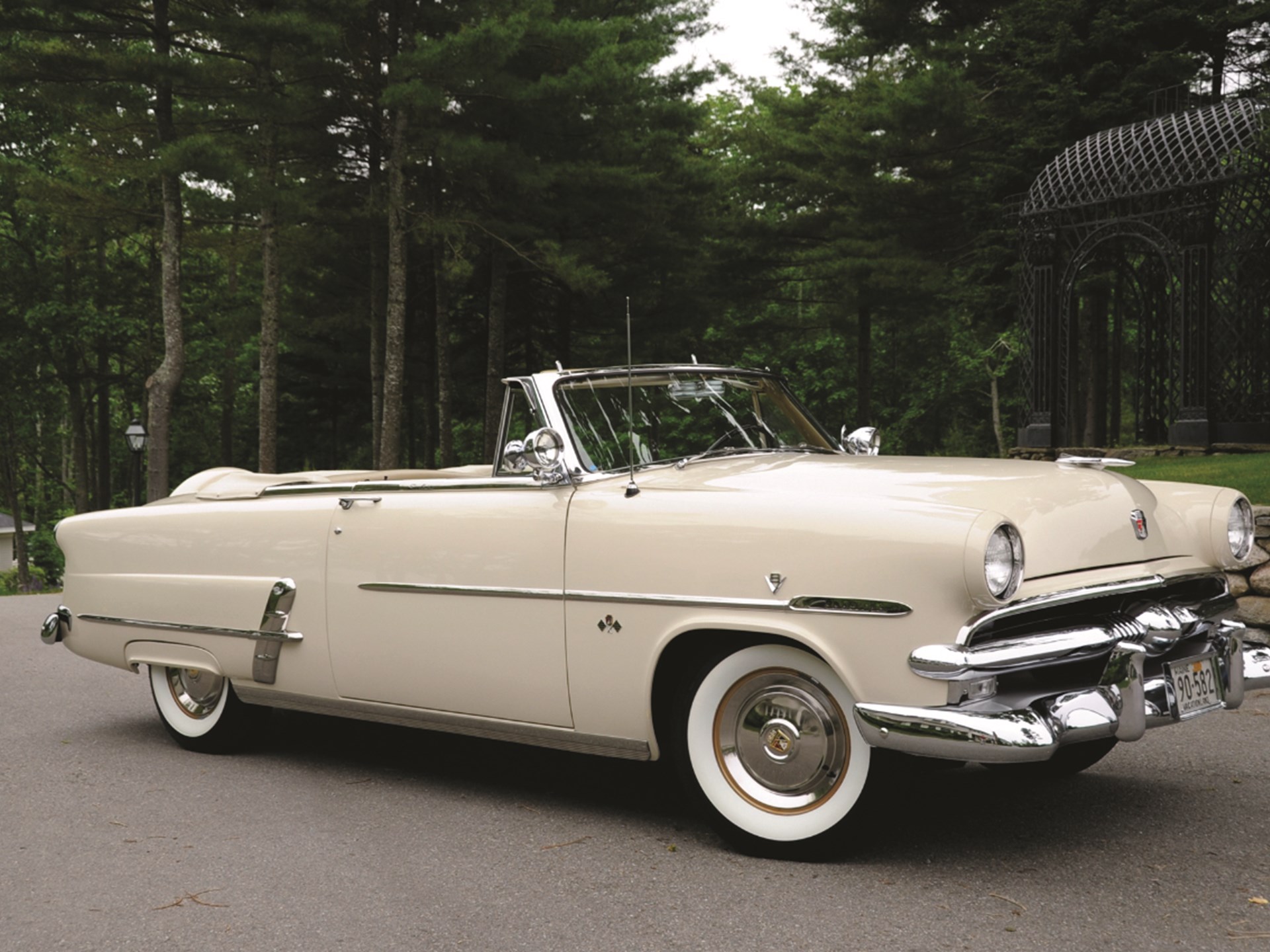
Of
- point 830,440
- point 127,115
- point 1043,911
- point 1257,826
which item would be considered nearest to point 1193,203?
point 830,440

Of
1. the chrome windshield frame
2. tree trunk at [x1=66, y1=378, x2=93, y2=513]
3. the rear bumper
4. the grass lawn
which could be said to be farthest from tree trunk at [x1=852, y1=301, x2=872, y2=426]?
the rear bumper

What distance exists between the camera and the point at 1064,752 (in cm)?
511

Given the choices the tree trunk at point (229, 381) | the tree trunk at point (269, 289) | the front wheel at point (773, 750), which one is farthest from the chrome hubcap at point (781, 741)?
the tree trunk at point (229, 381)

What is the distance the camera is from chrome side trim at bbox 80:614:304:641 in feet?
17.7

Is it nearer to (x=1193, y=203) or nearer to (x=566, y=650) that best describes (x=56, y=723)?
(x=566, y=650)

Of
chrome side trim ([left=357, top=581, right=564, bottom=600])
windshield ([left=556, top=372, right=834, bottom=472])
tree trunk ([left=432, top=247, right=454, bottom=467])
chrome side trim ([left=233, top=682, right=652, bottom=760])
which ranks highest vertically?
tree trunk ([left=432, top=247, right=454, bottom=467])

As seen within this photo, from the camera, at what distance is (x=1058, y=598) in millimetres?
3770

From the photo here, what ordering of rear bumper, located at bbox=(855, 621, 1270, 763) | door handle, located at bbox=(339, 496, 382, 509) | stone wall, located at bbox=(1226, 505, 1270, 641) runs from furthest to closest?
stone wall, located at bbox=(1226, 505, 1270, 641), door handle, located at bbox=(339, 496, 382, 509), rear bumper, located at bbox=(855, 621, 1270, 763)

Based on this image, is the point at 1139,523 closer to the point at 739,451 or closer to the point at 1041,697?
the point at 1041,697

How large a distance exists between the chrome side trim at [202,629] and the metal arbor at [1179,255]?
1069 centimetres

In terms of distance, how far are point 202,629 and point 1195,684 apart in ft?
13.4

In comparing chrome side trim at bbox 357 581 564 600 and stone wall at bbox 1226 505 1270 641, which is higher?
chrome side trim at bbox 357 581 564 600

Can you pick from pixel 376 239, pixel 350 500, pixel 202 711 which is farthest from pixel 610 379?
pixel 376 239

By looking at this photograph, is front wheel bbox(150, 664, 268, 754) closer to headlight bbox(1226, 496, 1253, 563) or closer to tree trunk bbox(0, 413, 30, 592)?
headlight bbox(1226, 496, 1253, 563)
